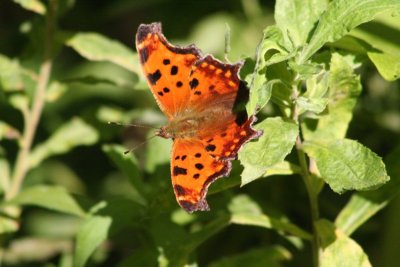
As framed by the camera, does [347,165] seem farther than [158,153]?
No

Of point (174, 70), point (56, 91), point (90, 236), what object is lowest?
point (90, 236)

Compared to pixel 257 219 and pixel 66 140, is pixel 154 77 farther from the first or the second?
pixel 66 140

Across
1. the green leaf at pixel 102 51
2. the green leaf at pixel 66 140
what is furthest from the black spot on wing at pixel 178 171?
the green leaf at pixel 66 140

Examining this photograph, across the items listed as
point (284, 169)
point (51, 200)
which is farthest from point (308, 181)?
point (51, 200)

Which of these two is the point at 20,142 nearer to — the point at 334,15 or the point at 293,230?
the point at 293,230

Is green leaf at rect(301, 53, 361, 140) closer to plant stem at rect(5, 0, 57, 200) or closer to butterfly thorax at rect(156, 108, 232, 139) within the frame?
butterfly thorax at rect(156, 108, 232, 139)

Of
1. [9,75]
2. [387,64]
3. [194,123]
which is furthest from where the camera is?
[9,75]

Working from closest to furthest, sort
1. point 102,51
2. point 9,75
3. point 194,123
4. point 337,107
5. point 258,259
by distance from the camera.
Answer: point 337,107 → point 194,123 → point 258,259 → point 102,51 → point 9,75

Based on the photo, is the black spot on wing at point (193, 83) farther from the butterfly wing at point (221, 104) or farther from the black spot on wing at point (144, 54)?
the black spot on wing at point (144, 54)
